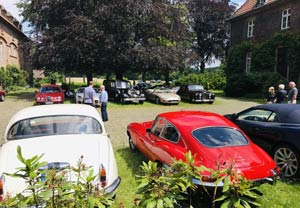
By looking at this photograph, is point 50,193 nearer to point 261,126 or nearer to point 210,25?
point 261,126

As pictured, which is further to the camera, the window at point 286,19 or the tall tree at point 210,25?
the tall tree at point 210,25

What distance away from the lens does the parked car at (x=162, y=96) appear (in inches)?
819

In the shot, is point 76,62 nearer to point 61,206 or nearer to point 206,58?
point 61,206

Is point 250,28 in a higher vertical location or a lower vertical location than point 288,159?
higher

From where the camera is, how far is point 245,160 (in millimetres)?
4824

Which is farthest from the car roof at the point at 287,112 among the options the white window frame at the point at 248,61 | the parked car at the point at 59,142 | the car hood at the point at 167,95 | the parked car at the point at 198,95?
the white window frame at the point at 248,61

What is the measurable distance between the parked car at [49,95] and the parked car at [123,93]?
13.4 feet

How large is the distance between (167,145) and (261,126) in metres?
2.60

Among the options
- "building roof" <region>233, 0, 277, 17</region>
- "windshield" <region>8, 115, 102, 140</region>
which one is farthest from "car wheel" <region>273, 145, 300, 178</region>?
"building roof" <region>233, 0, 277, 17</region>

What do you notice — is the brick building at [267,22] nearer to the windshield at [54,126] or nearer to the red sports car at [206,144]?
the red sports car at [206,144]

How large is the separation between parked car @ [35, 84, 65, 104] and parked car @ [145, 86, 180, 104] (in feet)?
23.0

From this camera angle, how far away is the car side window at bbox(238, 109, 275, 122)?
678 centimetres

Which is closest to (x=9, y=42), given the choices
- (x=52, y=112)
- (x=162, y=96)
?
(x=162, y=96)

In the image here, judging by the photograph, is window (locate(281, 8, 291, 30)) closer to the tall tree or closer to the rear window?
the rear window
